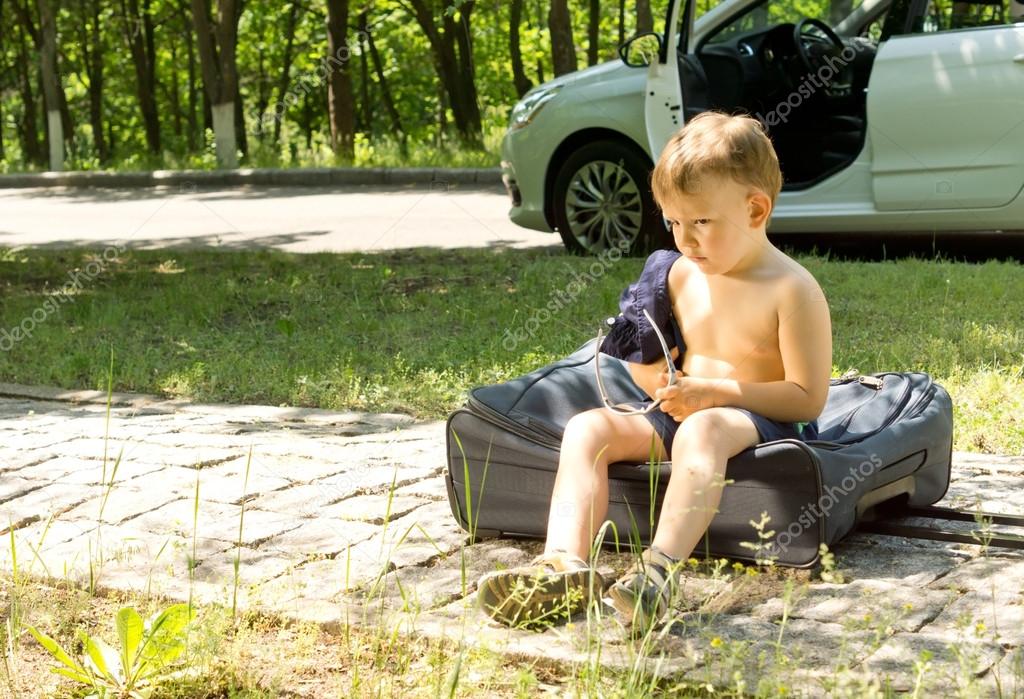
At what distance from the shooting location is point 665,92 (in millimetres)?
8875

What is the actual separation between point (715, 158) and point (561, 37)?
1388cm

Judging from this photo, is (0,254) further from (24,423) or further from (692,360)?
(692,360)

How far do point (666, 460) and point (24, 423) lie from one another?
10.0ft

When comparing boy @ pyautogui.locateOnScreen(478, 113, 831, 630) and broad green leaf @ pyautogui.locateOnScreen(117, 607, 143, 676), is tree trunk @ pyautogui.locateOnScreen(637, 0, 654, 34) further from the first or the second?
broad green leaf @ pyautogui.locateOnScreen(117, 607, 143, 676)

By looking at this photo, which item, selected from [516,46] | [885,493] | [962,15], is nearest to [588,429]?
[885,493]

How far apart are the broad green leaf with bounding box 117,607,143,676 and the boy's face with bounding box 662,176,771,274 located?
153 cm

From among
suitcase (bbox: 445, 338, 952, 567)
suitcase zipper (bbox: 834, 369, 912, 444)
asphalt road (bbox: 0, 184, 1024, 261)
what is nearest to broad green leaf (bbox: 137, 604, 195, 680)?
suitcase (bbox: 445, 338, 952, 567)

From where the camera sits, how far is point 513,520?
3.80 meters

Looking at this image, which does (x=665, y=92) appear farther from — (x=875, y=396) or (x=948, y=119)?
(x=875, y=396)

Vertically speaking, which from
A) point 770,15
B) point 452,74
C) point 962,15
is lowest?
point 962,15

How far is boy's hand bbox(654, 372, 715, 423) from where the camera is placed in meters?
3.48

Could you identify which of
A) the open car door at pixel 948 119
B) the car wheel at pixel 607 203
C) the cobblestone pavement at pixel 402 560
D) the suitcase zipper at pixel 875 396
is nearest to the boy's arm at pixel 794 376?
the suitcase zipper at pixel 875 396

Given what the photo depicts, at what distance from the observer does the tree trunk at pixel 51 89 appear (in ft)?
70.0

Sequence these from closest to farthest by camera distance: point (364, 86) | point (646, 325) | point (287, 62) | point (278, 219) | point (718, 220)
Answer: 1. point (718, 220)
2. point (646, 325)
3. point (278, 219)
4. point (364, 86)
5. point (287, 62)
